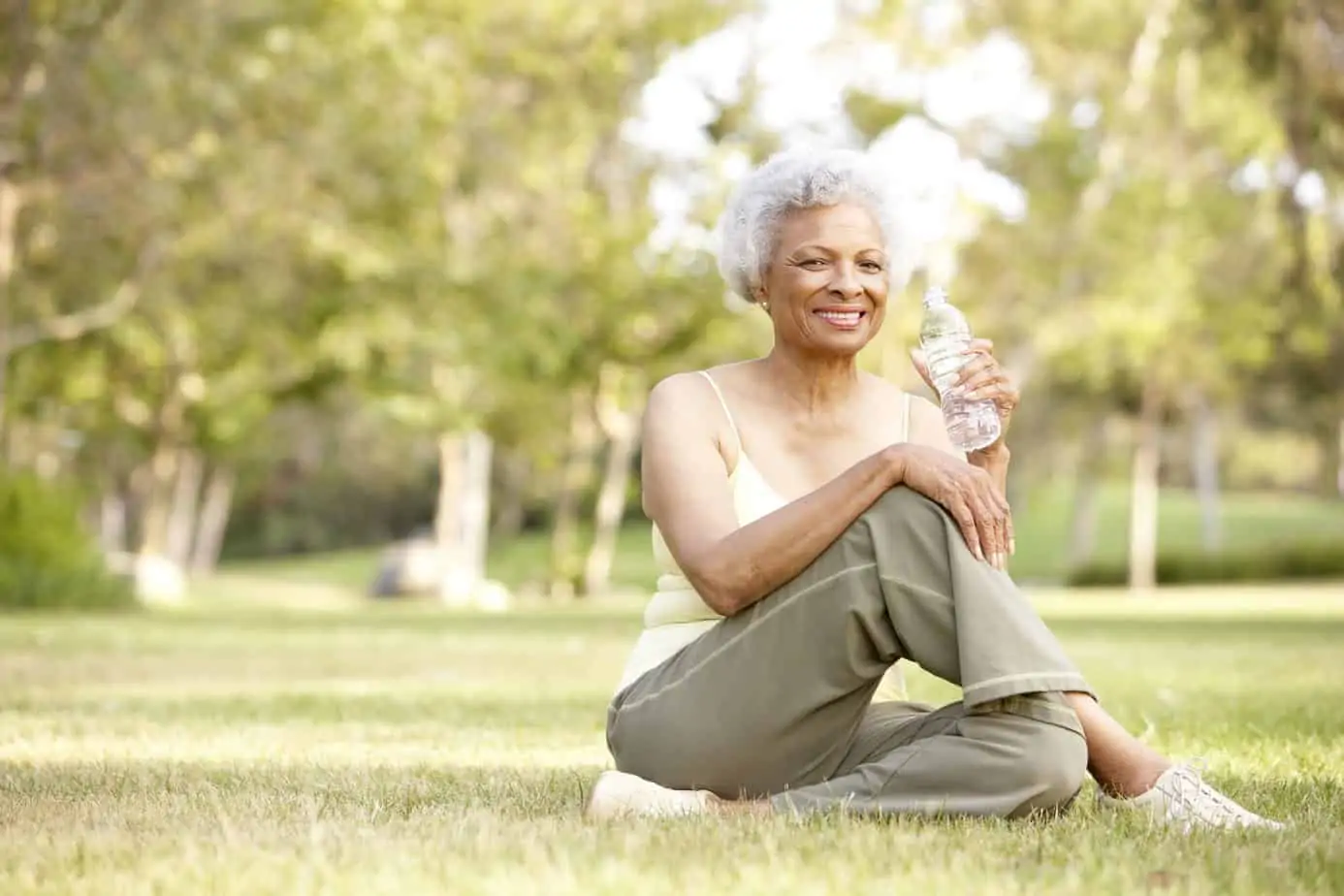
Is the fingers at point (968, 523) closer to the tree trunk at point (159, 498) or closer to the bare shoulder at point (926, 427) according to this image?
the bare shoulder at point (926, 427)

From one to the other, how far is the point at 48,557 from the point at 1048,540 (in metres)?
39.8

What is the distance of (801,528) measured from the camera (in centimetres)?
452

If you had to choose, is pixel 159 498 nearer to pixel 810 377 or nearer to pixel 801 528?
pixel 810 377

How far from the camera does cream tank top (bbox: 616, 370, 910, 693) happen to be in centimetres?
512

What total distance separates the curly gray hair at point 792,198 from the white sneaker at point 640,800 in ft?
4.84

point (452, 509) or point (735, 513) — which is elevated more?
point (735, 513)

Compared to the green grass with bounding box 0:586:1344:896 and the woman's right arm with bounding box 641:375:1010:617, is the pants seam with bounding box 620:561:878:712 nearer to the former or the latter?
the woman's right arm with bounding box 641:375:1010:617

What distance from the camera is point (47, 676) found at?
10945 mm

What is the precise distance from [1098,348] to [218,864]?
32.0 m

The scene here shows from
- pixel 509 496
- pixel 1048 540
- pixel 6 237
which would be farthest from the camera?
pixel 509 496

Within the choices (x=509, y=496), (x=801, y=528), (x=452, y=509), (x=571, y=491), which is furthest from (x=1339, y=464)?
(x=801, y=528)

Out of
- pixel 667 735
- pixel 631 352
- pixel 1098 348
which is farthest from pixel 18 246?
pixel 667 735

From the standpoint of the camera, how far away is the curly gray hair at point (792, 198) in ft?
16.8

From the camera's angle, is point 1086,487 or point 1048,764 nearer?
point 1048,764
